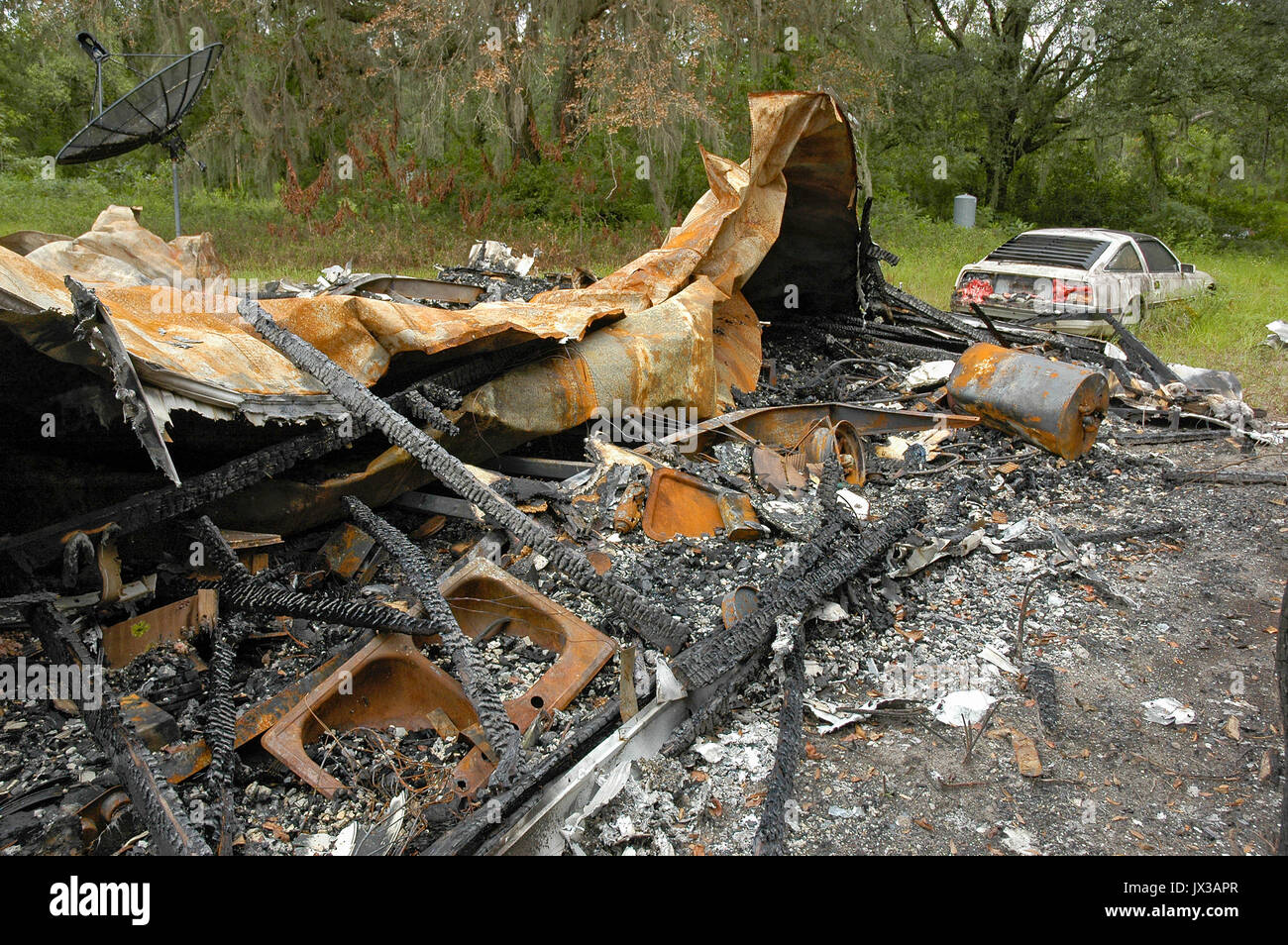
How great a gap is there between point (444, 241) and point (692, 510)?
11056 mm

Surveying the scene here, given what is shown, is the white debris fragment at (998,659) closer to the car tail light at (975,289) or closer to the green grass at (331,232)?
the car tail light at (975,289)

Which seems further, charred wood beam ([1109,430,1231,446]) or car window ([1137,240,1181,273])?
car window ([1137,240,1181,273])

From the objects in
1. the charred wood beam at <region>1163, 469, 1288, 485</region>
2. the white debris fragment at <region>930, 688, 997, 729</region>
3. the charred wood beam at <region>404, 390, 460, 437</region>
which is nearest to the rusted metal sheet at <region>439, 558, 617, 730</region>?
the charred wood beam at <region>404, 390, 460, 437</region>

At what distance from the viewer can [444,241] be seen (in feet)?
44.6

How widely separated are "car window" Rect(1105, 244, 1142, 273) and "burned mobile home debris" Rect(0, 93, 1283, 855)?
5.01m

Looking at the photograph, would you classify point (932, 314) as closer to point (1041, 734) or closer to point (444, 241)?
point (1041, 734)

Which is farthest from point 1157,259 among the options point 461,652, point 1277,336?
point 461,652

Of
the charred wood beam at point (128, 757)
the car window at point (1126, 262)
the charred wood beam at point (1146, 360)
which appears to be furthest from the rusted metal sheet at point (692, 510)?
the car window at point (1126, 262)

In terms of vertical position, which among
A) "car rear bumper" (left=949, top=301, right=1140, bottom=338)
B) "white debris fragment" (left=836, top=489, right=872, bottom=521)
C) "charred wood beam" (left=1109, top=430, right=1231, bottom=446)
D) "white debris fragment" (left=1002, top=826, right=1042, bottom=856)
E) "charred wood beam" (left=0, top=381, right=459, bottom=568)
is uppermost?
"car rear bumper" (left=949, top=301, right=1140, bottom=338)

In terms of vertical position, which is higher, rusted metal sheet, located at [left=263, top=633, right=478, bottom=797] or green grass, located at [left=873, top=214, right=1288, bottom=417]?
green grass, located at [left=873, top=214, right=1288, bottom=417]

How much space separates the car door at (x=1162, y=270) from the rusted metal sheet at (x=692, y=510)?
8.49 m

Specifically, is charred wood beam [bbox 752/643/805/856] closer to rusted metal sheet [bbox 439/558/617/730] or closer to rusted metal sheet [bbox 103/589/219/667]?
rusted metal sheet [bbox 439/558/617/730]

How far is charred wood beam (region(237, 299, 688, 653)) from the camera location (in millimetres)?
2979

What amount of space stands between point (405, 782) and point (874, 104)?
14417mm
